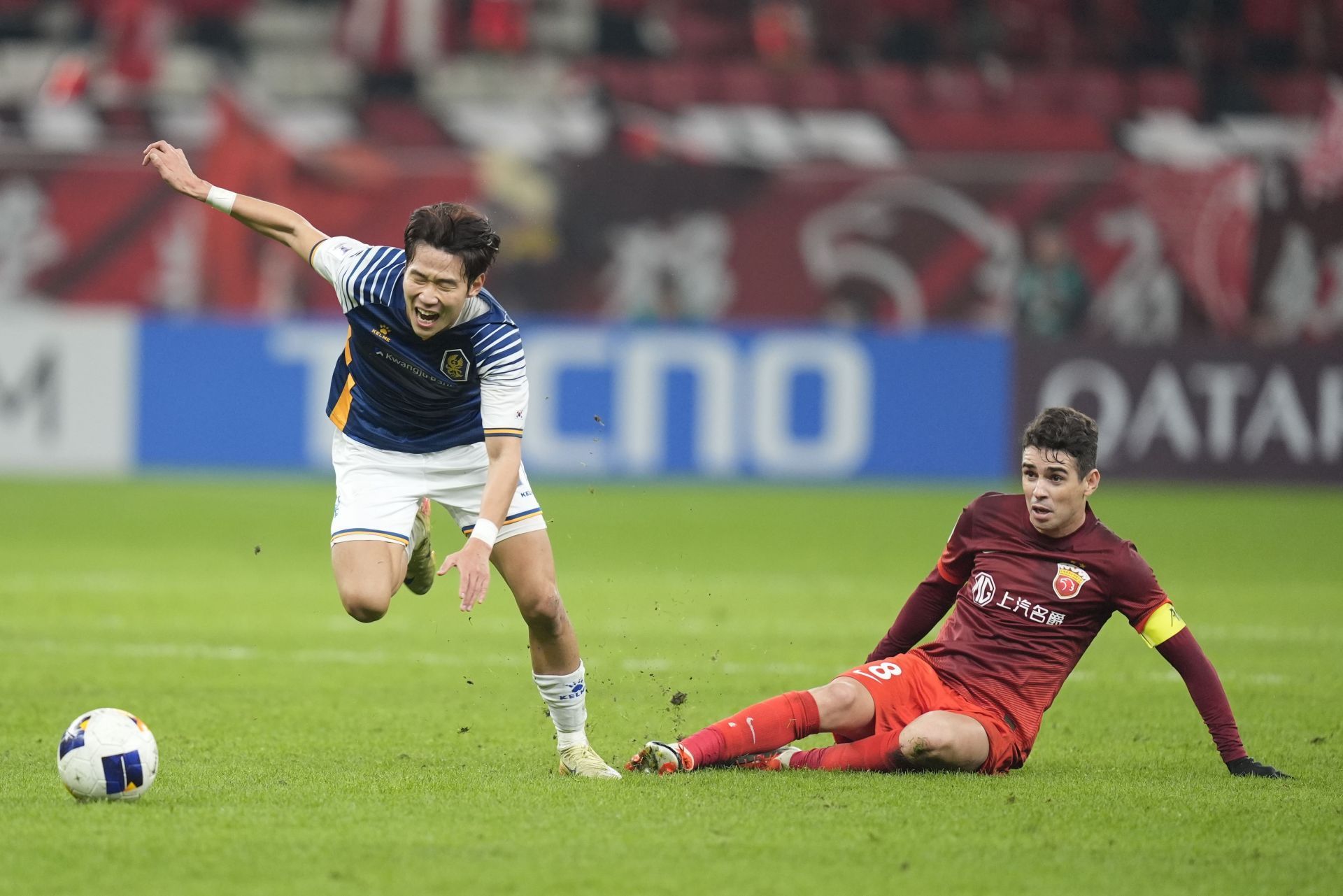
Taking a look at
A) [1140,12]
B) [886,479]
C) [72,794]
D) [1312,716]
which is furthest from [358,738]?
[1140,12]

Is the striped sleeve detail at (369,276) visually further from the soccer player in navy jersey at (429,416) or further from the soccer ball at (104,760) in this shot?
the soccer ball at (104,760)

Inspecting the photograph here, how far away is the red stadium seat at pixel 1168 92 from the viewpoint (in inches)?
879

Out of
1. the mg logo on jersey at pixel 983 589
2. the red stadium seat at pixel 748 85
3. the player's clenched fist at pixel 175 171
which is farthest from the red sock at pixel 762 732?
the red stadium seat at pixel 748 85

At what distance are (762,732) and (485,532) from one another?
1140mm

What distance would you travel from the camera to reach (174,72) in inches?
910

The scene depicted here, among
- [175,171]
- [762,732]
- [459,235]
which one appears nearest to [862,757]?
[762,732]

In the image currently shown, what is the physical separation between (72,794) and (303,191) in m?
15.9

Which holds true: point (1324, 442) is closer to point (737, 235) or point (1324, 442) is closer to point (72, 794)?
point (737, 235)

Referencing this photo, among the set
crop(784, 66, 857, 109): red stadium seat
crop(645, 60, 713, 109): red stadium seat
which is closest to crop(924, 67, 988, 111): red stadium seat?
crop(784, 66, 857, 109): red stadium seat

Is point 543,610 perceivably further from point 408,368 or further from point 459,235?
point 459,235

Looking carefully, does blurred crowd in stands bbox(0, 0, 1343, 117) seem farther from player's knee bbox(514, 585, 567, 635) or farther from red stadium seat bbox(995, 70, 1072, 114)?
player's knee bbox(514, 585, 567, 635)

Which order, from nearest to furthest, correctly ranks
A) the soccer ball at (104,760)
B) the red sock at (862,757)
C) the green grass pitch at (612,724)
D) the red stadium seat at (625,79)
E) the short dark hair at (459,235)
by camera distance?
the green grass pitch at (612,724) < the soccer ball at (104,760) < the short dark hair at (459,235) < the red sock at (862,757) < the red stadium seat at (625,79)

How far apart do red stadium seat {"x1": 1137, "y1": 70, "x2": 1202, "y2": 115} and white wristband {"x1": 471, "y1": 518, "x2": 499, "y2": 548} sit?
1850cm

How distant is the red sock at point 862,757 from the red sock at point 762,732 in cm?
14
